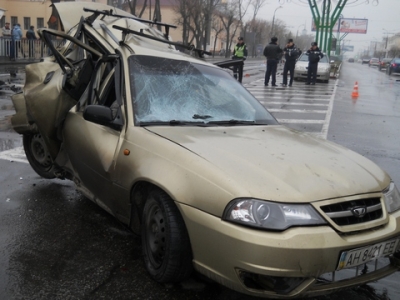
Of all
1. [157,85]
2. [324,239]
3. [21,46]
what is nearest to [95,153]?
[157,85]

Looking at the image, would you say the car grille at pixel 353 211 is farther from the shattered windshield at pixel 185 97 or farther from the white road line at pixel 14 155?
the white road line at pixel 14 155

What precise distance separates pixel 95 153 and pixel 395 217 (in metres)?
2.35

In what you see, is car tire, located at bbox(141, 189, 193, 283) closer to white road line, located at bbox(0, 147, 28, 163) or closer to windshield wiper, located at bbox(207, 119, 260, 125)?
windshield wiper, located at bbox(207, 119, 260, 125)

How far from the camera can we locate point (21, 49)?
2570 cm

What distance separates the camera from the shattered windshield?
3732mm

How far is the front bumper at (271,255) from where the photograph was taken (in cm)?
250

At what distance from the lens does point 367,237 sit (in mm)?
2701

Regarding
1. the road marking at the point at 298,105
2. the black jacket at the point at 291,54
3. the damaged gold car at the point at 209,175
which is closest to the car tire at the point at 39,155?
the damaged gold car at the point at 209,175

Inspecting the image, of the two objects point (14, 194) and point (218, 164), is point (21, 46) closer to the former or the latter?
point (14, 194)

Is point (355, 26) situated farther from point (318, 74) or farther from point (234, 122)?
point (234, 122)

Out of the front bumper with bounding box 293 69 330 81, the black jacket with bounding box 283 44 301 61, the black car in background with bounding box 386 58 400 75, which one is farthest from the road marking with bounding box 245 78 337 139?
the black car in background with bounding box 386 58 400 75

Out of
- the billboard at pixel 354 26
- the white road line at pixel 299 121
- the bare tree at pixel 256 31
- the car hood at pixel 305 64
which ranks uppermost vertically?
the billboard at pixel 354 26

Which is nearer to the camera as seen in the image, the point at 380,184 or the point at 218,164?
the point at 218,164

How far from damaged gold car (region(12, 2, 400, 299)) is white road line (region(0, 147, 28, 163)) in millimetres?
1775
